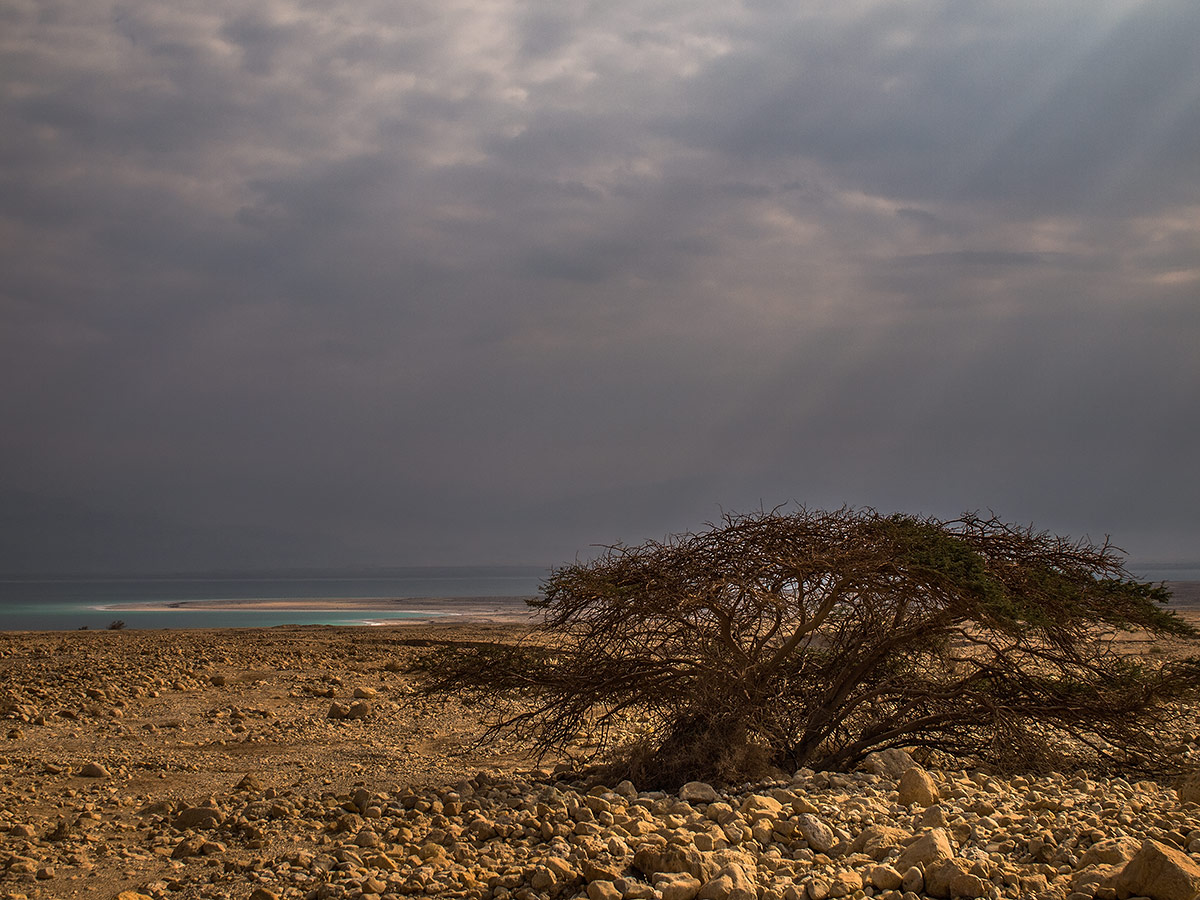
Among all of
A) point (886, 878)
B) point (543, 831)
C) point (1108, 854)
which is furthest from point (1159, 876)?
point (543, 831)

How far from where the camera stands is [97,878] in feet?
19.8

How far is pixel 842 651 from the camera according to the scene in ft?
28.7

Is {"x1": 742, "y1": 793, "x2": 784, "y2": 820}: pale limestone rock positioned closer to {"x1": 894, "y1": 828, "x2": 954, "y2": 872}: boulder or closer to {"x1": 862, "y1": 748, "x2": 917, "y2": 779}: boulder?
{"x1": 894, "y1": 828, "x2": 954, "y2": 872}: boulder

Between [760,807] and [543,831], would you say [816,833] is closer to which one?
[760,807]

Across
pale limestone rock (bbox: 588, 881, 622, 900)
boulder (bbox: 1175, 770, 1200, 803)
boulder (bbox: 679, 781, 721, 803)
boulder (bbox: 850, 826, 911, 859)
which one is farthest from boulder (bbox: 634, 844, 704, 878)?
boulder (bbox: 1175, 770, 1200, 803)

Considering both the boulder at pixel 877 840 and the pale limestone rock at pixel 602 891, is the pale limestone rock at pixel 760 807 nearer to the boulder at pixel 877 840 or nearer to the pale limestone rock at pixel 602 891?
the boulder at pixel 877 840

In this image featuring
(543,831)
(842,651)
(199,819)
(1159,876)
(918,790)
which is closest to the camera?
(1159,876)

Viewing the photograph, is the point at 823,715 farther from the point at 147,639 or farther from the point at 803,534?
the point at 147,639

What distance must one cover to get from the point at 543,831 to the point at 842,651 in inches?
146

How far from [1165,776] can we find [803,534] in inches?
149

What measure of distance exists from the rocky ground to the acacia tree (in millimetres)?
564

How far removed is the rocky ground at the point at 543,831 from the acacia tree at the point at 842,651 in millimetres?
564

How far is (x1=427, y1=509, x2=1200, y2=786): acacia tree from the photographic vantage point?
25.3 ft

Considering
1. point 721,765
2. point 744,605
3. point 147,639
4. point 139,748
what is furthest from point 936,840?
point 147,639
